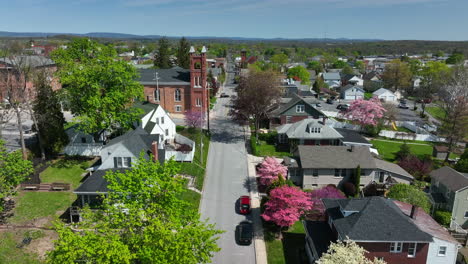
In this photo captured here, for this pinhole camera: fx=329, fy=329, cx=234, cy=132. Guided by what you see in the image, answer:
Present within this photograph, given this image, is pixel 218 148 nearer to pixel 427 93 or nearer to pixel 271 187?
pixel 271 187

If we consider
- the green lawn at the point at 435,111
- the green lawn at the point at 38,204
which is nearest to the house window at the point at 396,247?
the green lawn at the point at 38,204

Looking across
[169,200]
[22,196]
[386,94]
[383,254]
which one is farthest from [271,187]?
[386,94]

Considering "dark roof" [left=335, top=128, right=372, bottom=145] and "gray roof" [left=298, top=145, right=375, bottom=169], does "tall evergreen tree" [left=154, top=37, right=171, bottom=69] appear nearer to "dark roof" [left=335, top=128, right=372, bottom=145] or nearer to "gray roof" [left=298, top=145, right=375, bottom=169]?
"dark roof" [left=335, top=128, right=372, bottom=145]

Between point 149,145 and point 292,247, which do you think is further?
point 149,145

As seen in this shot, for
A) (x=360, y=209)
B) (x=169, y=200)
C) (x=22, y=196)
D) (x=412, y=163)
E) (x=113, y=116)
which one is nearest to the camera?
(x=169, y=200)

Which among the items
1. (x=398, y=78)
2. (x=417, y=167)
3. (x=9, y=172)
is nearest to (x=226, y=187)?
(x=9, y=172)
